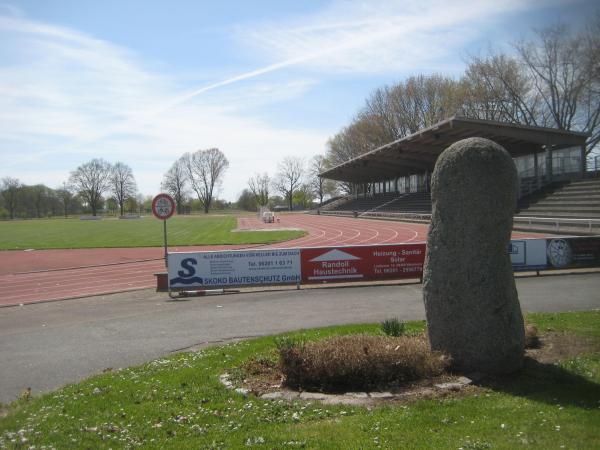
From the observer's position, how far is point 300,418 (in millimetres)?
4676

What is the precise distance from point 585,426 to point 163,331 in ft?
25.9

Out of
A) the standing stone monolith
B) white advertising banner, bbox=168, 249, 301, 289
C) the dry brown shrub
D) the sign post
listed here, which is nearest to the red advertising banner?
white advertising banner, bbox=168, 249, 301, 289

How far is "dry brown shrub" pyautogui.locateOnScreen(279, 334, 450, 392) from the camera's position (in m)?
5.61

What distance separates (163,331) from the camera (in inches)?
392

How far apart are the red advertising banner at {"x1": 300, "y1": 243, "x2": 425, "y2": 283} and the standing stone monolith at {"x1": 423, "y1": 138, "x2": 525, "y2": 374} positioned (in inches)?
362

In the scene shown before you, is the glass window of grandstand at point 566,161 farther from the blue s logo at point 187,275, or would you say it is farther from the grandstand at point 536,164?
the blue s logo at point 187,275

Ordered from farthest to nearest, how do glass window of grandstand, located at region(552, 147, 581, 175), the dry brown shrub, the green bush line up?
1. glass window of grandstand, located at region(552, 147, 581, 175)
2. the green bush
3. the dry brown shrub

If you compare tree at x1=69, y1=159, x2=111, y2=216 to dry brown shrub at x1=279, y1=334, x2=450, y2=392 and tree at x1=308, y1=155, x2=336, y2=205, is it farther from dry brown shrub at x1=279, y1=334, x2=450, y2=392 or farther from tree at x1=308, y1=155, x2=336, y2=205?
dry brown shrub at x1=279, y1=334, x2=450, y2=392

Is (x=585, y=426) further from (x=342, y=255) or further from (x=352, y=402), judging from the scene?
(x=342, y=255)

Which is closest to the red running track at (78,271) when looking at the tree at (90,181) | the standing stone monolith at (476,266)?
the standing stone monolith at (476,266)

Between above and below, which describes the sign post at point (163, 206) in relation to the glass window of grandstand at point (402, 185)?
below

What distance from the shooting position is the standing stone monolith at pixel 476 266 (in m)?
5.75

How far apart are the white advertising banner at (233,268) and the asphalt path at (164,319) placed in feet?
2.57

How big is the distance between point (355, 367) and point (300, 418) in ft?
3.83
